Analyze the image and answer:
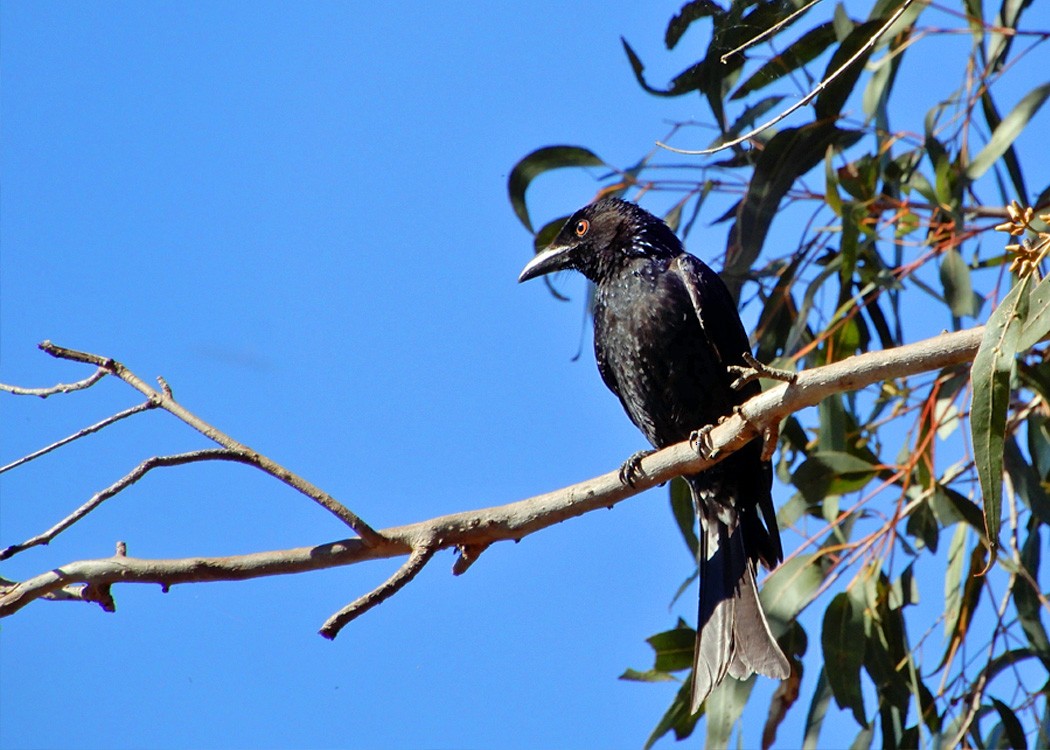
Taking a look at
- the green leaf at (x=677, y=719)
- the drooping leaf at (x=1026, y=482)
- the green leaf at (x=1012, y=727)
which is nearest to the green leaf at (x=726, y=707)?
the green leaf at (x=677, y=719)

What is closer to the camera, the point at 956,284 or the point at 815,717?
the point at 956,284

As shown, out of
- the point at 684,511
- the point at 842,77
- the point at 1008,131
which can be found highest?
the point at 842,77

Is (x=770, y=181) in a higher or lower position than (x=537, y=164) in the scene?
lower

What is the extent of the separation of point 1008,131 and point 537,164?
1565mm

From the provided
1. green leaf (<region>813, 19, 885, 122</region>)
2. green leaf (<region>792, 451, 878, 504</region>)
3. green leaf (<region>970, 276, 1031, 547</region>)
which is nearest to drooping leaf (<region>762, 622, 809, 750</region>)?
green leaf (<region>792, 451, 878, 504</region>)

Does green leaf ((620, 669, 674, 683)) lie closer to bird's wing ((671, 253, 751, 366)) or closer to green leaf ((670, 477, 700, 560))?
green leaf ((670, 477, 700, 560))

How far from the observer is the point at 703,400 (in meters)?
3.54

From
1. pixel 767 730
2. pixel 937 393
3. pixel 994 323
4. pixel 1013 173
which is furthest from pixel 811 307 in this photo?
pixel 994 323

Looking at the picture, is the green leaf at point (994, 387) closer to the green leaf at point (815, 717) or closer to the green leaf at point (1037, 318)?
the green leaf at point (1037, 318)

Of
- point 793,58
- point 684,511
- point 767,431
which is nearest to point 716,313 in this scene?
point 684,511

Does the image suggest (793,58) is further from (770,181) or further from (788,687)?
(788,687)

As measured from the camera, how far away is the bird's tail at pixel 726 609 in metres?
3.28

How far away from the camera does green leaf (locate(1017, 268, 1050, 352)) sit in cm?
215

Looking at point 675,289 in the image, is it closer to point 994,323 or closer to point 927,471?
point 927,471
